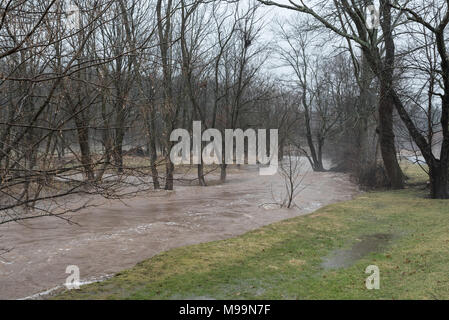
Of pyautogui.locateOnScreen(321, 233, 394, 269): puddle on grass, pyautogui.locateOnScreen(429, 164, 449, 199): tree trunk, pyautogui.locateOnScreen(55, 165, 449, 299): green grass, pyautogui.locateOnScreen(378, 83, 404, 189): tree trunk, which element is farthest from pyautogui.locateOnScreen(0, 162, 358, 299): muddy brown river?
pyautogui.locateOnScreen(429, 164, 449, 199): tree trunk

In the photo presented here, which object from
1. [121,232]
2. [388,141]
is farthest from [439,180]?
[121,232]

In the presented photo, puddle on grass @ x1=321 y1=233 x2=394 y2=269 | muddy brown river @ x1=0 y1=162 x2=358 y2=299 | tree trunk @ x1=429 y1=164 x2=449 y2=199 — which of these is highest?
tree trunk @ x1=429 y1=164 x2=449 y2=199

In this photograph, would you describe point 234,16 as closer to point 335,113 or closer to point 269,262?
point 335,113

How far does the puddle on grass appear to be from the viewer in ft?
22.5

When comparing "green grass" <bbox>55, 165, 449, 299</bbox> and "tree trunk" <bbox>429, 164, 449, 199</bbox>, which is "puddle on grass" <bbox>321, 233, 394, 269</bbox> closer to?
"green grass" <bbox>55, 165, 449, 299</bbox>

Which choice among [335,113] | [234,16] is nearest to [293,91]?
[335,113]

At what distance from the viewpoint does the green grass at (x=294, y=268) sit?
540 centimetres

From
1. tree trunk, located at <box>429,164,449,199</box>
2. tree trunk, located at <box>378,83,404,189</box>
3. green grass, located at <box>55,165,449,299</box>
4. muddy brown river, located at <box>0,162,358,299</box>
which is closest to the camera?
green grass, located at <box>55,165,449,299</box>

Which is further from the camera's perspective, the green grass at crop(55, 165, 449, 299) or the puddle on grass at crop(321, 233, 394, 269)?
the puddle on grass at crop(321, 233, 394, 269)

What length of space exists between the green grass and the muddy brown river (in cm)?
80

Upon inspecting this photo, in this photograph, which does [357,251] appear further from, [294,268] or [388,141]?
[388,141]

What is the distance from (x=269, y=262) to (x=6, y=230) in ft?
22.6

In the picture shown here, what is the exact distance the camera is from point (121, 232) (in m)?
9.73

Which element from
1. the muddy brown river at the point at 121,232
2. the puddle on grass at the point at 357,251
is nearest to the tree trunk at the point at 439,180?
the muddy brown river at the point at 121,232
